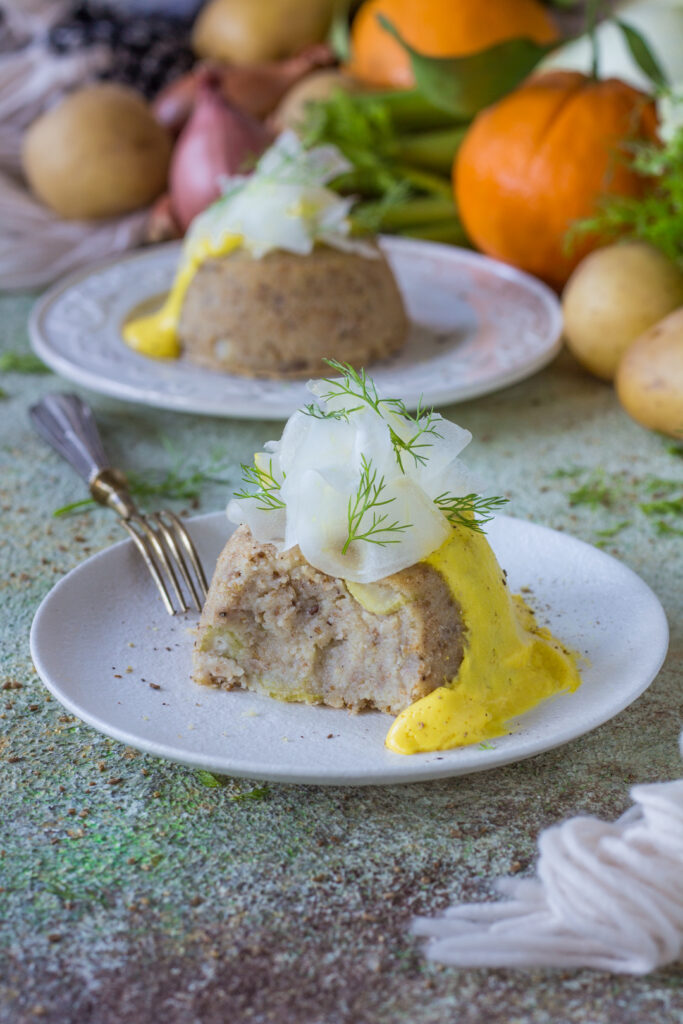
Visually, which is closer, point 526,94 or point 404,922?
point 404,922

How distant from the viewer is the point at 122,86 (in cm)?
389

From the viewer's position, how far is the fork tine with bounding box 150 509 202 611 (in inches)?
67.0

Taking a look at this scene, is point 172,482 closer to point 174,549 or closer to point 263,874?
point 174,549

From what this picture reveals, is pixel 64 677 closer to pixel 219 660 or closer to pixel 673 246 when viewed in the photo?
pixel 219 660

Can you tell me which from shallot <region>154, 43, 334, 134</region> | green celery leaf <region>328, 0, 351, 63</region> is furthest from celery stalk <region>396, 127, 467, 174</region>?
green celery leaf <region>328, 0, 351, 63</region>

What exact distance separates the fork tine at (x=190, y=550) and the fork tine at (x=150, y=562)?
51 mm

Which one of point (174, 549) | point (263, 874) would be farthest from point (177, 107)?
point (263, 874)

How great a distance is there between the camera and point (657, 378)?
2.35 metres

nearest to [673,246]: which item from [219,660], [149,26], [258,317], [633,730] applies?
A: [258,317]

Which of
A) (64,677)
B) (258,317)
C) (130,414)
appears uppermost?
(64,677)

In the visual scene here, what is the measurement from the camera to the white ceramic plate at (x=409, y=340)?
243 cm

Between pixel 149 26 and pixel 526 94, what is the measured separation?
182 cm

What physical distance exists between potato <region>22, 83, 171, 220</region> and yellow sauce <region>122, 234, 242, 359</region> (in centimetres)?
94

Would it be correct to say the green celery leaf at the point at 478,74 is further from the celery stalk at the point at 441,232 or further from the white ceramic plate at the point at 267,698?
the white ceramic plate at the point at 267,698
